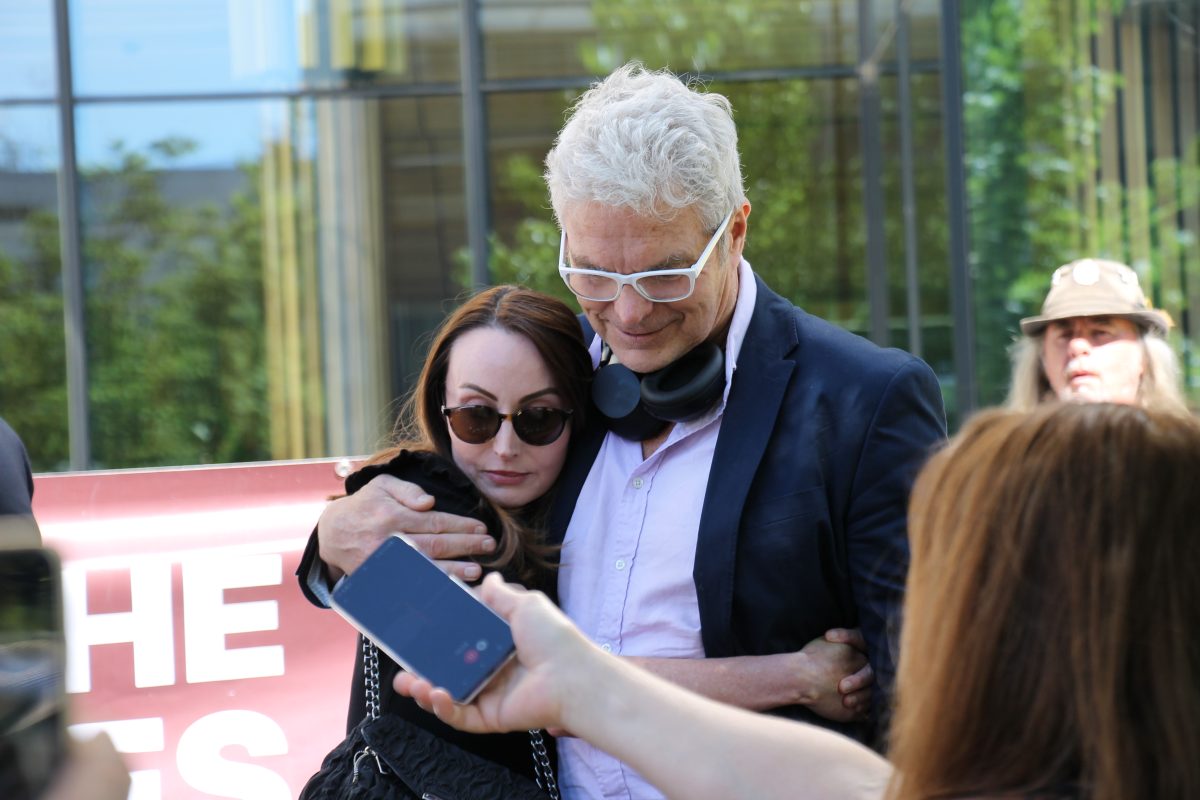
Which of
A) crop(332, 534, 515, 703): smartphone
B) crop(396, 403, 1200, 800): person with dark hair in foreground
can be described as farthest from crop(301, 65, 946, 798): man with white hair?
crop(396, 403, 1200, 800): person with dark hair in foreground

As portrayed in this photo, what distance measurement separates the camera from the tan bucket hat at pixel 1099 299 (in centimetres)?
406

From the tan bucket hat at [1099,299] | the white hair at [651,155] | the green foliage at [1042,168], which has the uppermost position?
the green foliage at [1042,168]

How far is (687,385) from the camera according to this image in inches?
86.0

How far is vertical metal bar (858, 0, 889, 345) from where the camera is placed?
8.94 metres

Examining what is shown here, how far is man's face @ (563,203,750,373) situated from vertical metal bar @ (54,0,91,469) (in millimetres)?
6711

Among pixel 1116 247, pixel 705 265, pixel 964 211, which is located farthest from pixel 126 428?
pixel 705 265

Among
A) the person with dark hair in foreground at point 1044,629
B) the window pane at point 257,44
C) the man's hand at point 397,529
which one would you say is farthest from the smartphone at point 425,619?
the window pane at point 257,44

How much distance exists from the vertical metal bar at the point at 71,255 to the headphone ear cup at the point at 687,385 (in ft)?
22.4

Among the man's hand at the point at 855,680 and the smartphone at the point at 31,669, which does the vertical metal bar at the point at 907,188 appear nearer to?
the man's hand at the point at 855,680

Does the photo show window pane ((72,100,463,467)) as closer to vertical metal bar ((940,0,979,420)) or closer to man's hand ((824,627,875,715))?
vertical metal bar ((940,0,979,420))

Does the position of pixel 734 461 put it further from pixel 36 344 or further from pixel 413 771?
pixel 36 344

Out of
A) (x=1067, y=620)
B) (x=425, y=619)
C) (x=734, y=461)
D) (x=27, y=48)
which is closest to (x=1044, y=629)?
(x=1067, y=620)

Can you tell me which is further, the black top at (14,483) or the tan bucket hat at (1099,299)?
the tan bucket hat at (1099,299)

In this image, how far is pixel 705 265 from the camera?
2215 millimetres
